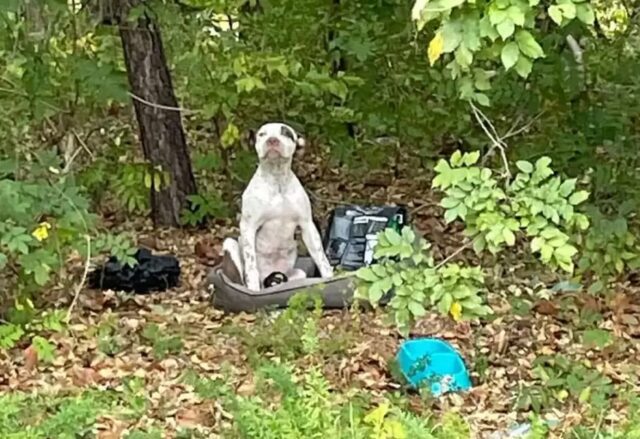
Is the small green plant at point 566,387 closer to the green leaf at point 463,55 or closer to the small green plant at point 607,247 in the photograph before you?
the small green plant at point 607,247

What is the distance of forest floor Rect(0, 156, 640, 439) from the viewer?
4152 mm

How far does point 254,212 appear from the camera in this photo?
5.61 m

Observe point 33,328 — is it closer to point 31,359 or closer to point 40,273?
point 31,359

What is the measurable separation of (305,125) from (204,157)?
2.43ft

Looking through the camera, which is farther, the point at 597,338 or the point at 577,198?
the point at 597,338

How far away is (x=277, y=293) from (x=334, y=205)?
6.32 feet

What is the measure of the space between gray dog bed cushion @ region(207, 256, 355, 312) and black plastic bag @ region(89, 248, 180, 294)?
421 millimetres

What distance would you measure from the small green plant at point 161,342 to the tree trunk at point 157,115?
6.65 ft

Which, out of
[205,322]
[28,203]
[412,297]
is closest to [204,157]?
[205,322]

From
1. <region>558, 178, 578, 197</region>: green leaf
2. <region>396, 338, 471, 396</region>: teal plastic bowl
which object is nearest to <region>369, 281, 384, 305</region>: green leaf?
<region>558, 178, 578, 197</region>: green leaf

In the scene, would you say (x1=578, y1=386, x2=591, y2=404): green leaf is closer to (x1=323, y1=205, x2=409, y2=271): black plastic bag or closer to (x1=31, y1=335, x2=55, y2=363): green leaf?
(x1=323, y1=205, x2=409, y2=271): black plastic bag

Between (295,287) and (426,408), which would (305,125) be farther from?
(426,408)

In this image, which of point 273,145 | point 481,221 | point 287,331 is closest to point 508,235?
point 481,221

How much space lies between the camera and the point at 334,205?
7.28 meters
